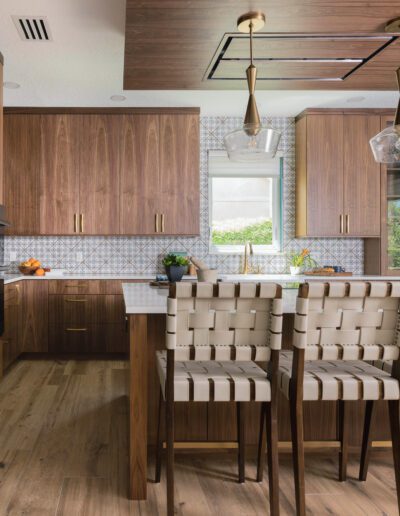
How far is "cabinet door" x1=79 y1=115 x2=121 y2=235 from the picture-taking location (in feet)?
16.6

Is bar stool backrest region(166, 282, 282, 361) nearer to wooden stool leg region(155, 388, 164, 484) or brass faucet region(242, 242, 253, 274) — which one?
wooden stool leg region(155, 388, 164, 484)

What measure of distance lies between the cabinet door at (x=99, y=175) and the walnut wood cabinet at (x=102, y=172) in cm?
1

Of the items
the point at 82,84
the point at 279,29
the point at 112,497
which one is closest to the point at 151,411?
the point at 112,497

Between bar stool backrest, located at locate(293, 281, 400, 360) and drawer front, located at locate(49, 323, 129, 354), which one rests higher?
bar stool backrest, located at locate(293, 281, 400, 360)

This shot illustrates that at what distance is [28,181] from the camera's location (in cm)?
505

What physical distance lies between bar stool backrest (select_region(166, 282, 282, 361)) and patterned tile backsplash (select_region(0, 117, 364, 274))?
362 centimetres

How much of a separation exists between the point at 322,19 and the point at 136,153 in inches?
113

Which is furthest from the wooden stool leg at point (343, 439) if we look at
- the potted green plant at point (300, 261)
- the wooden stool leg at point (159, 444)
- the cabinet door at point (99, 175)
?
the cabinet door at point (99, 175)

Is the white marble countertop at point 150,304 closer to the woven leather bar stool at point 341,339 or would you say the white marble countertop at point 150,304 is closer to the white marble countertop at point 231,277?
→ the woven leather bar stool at point 341,339

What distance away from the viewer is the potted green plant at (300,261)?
5352 millimetres

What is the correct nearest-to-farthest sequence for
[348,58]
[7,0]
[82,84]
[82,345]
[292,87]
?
[7,0]
[348,58]
[292,87]
[82,84]
[82,345]

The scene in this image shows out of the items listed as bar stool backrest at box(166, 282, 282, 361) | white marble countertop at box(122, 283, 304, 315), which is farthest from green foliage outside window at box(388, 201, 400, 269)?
bar stool backrest at box(166, 282, 282, 361)

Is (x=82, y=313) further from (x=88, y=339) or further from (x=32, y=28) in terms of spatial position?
(x=32, y=28)

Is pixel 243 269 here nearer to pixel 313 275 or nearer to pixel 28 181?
pixel 313 275
